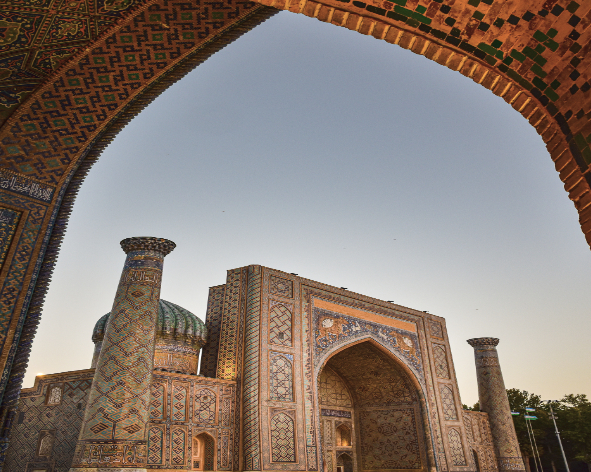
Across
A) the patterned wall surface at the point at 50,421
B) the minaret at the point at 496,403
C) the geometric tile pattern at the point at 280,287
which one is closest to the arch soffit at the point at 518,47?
the geometric tile pattern at the point at 280,287

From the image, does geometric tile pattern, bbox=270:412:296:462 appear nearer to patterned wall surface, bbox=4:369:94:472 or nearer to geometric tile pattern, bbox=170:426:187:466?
geometric tile pattern, bbox=170:426:187:466

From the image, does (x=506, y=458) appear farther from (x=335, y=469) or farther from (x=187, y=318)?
(x=187, y=318)

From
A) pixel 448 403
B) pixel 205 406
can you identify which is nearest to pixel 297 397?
pixel 205 406

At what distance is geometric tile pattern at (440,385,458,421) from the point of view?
1287 cm

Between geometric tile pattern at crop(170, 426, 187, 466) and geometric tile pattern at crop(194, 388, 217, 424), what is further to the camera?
geometric tile pattern at crop(194, 388, 217, 424)

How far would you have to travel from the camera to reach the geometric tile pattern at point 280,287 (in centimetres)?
1012

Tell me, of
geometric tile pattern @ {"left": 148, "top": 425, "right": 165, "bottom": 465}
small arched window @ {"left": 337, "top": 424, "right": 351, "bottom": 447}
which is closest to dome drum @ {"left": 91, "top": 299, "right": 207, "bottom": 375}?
geometric tile pattern @ {"left": 148, "top": 425, "right": 165, "bottom": 465}

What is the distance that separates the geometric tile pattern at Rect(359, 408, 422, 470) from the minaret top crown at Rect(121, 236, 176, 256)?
8129 millimetres

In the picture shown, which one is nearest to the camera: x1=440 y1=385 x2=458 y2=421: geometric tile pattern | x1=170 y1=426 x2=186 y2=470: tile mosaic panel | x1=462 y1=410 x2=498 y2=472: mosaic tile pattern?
x1=170 y1=426 x2=186 y2=470: tile mosaic panel

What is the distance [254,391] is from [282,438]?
41.4 inches

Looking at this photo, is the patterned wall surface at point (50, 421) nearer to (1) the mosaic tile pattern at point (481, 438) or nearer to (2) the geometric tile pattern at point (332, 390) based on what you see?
(2) the geometric tile pattern at point (332, 390)

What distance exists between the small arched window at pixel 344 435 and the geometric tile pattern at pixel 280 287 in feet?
16.4

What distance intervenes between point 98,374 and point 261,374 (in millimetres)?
3045

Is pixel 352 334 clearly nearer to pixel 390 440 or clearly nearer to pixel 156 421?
pixel 390 440
